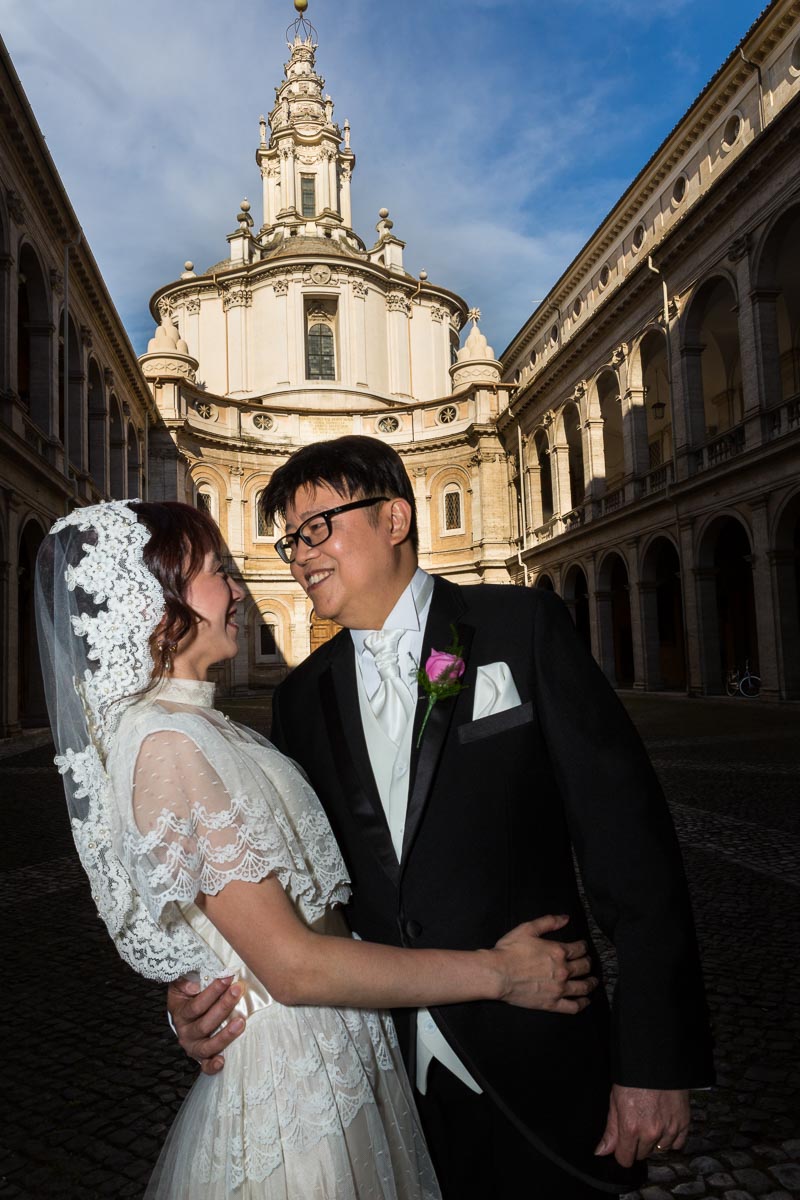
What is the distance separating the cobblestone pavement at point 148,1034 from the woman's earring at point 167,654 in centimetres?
136

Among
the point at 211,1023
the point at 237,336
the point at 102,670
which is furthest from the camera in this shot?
the point at 237,336

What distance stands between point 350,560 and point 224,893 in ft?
2.91

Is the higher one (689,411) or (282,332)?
(282,332)

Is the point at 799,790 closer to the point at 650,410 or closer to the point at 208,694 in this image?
the point at 208,694

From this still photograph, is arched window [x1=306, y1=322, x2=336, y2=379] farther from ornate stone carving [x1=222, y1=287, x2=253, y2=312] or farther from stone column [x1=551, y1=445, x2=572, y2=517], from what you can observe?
stone column [x1=551, y1=445, x2=572, y2=517]

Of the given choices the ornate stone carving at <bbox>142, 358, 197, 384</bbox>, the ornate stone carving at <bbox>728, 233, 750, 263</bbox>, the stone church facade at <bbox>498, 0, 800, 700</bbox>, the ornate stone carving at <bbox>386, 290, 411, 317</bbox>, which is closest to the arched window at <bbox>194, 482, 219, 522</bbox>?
the ornate stone carving at <bbox>142, 358, 197, 384</bbox>

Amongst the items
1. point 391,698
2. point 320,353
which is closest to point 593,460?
point 320,353

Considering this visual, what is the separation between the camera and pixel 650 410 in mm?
30234

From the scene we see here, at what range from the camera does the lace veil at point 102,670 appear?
1.66m

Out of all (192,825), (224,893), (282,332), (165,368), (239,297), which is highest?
(239,297)

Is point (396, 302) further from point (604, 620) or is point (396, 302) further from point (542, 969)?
point (542, 969)

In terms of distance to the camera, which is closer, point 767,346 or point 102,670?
point 102,670

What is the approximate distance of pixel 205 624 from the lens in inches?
70.2

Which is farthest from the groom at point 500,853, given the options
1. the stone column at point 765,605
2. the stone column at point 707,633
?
the stone column at point 707,633
